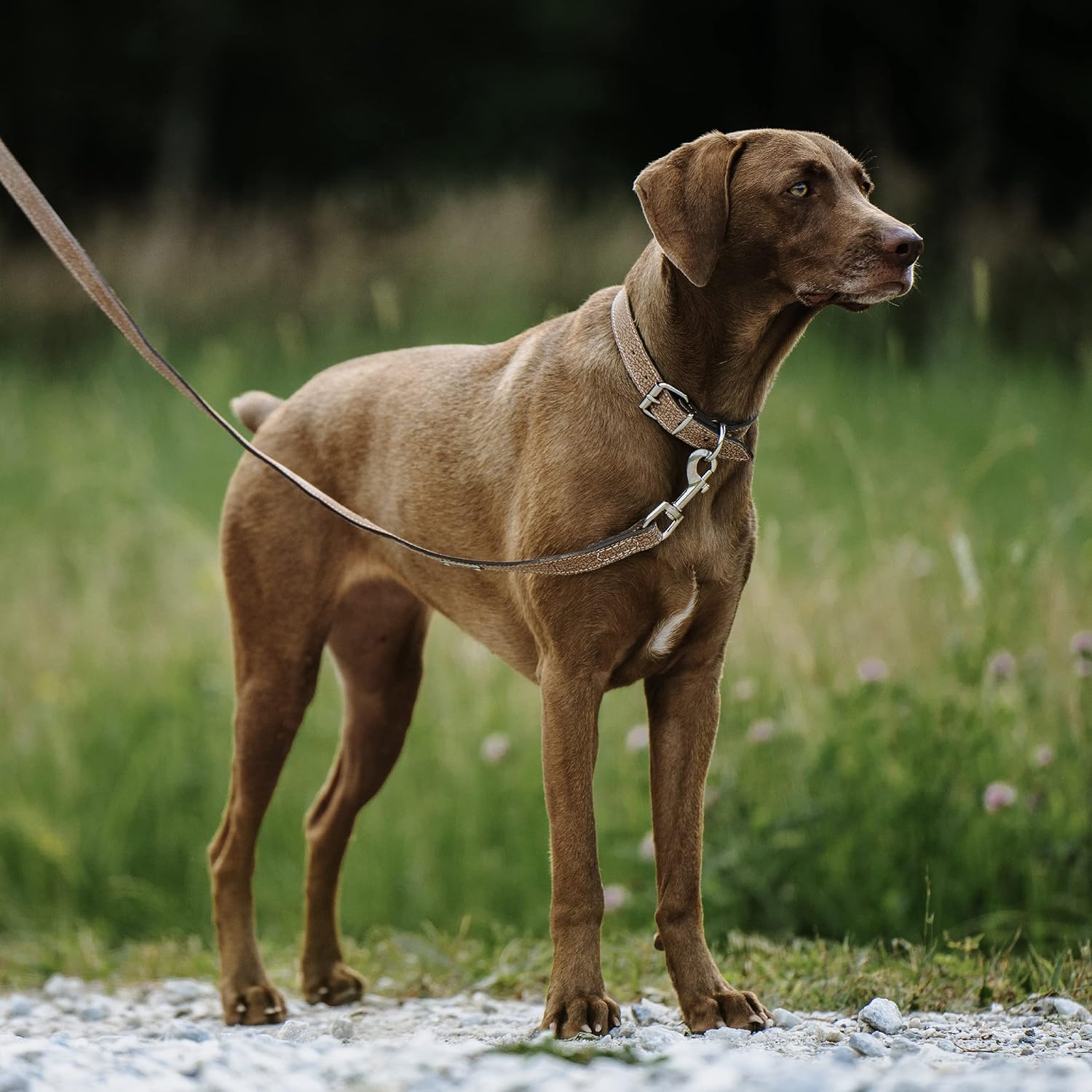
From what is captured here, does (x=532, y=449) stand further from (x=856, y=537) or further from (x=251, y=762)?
(x=856, y=537)

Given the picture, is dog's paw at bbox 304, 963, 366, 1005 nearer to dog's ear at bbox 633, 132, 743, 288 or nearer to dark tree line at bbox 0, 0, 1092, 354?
dog's ear at bbox 633, 132, 743, 288

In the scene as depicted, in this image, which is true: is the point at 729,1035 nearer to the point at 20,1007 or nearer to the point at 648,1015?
the point at 648,1015

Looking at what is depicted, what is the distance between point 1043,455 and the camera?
7074 mm

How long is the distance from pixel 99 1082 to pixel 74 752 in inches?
135

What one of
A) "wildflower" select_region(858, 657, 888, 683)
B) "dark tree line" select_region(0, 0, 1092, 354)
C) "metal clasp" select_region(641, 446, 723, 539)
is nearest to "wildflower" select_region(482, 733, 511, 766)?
"wildflower" select_region(858, 657, 888, 683)

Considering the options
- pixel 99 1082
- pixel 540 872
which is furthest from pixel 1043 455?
pixel 99 1082

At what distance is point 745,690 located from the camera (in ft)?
16.2

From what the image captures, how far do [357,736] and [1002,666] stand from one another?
2.00m

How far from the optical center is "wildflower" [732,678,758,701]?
194 inches

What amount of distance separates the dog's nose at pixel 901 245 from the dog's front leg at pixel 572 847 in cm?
106

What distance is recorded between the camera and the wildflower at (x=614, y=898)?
4.59 m

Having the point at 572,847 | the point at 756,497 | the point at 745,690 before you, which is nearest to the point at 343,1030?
the point at 572,847

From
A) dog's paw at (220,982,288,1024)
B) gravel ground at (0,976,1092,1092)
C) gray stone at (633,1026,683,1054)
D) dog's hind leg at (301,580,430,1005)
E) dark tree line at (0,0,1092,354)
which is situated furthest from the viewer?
dark tree line at (0,0,1092,354)

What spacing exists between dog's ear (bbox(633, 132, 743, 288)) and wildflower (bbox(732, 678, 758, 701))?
2.15 metres
